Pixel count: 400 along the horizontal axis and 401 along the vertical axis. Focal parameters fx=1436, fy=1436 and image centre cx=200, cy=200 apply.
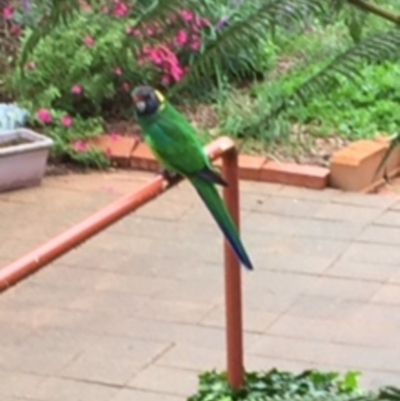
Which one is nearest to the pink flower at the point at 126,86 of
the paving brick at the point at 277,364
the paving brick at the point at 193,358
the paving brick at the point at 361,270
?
the paving brick at the point at 361,270

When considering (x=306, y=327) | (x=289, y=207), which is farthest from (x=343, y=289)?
(x=289, y=207)

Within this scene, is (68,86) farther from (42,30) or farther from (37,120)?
(42,30)

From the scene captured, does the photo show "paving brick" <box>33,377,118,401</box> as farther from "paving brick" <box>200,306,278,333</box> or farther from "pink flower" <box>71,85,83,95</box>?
"pink flower" <box>71,85,83,95</box>

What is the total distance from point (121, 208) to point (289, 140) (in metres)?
4.70

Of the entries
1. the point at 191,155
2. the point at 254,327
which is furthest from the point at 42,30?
the point at 254,327

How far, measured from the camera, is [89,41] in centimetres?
713

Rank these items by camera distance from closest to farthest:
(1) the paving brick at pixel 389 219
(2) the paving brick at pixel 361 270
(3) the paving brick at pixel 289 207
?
(2) the paving brick at pixel 361 270 → (1) the paving brick at pixel 389 219 → (3) the paving brick at pixel 289 207

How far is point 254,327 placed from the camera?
5207 millimetres

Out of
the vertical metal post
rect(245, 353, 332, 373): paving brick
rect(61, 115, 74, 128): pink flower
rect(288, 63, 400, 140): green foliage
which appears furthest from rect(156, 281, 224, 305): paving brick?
the vertical metal post

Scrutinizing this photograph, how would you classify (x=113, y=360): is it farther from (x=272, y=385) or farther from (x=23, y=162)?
(x=23, y=162)

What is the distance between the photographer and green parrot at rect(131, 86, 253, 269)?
2713 mm

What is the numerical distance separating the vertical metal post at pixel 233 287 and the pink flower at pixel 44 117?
160 inches

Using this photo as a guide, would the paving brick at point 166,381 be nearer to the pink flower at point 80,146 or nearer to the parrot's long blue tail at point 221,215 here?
the parrot's long blue tail at point 221,215

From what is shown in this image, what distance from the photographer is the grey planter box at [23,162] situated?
670 centimetres
